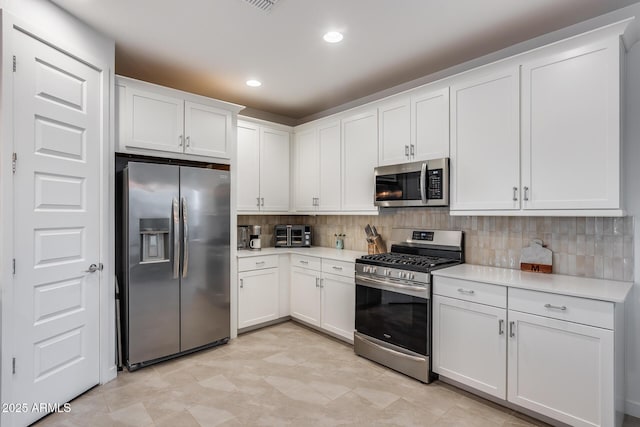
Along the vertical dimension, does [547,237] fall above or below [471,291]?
above

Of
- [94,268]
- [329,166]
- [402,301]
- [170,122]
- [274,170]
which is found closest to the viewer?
[94,268]

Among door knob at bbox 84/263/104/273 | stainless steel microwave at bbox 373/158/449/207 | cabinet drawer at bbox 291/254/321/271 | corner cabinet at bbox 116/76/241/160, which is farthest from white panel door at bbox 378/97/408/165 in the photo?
door knob at bbox 84/263/104/273

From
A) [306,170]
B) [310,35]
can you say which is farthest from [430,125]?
[306,170]

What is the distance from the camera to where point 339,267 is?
356cm

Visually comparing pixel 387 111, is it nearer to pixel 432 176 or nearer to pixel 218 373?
pixel 432 176

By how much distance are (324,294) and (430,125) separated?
6.79ft

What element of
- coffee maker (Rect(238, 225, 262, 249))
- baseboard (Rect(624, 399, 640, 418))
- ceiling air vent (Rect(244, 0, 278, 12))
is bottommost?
baseboard (Rect(624, 399, 640, 418))

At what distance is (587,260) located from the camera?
2457 mm

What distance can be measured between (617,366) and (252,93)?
402 cm

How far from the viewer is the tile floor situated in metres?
2.23

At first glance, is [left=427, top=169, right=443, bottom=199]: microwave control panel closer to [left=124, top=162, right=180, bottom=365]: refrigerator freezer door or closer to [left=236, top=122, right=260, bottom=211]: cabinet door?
[left=236, top=122, right=260, bottom=211]: cabinet door

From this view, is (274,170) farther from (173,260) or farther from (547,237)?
(547,237)

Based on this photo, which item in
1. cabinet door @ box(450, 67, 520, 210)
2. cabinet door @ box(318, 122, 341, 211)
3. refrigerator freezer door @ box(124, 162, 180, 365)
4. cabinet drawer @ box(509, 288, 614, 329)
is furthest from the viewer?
cabinet door @ box(318, 122, 341, 211)

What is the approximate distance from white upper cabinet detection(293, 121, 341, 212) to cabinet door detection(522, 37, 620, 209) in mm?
2010
